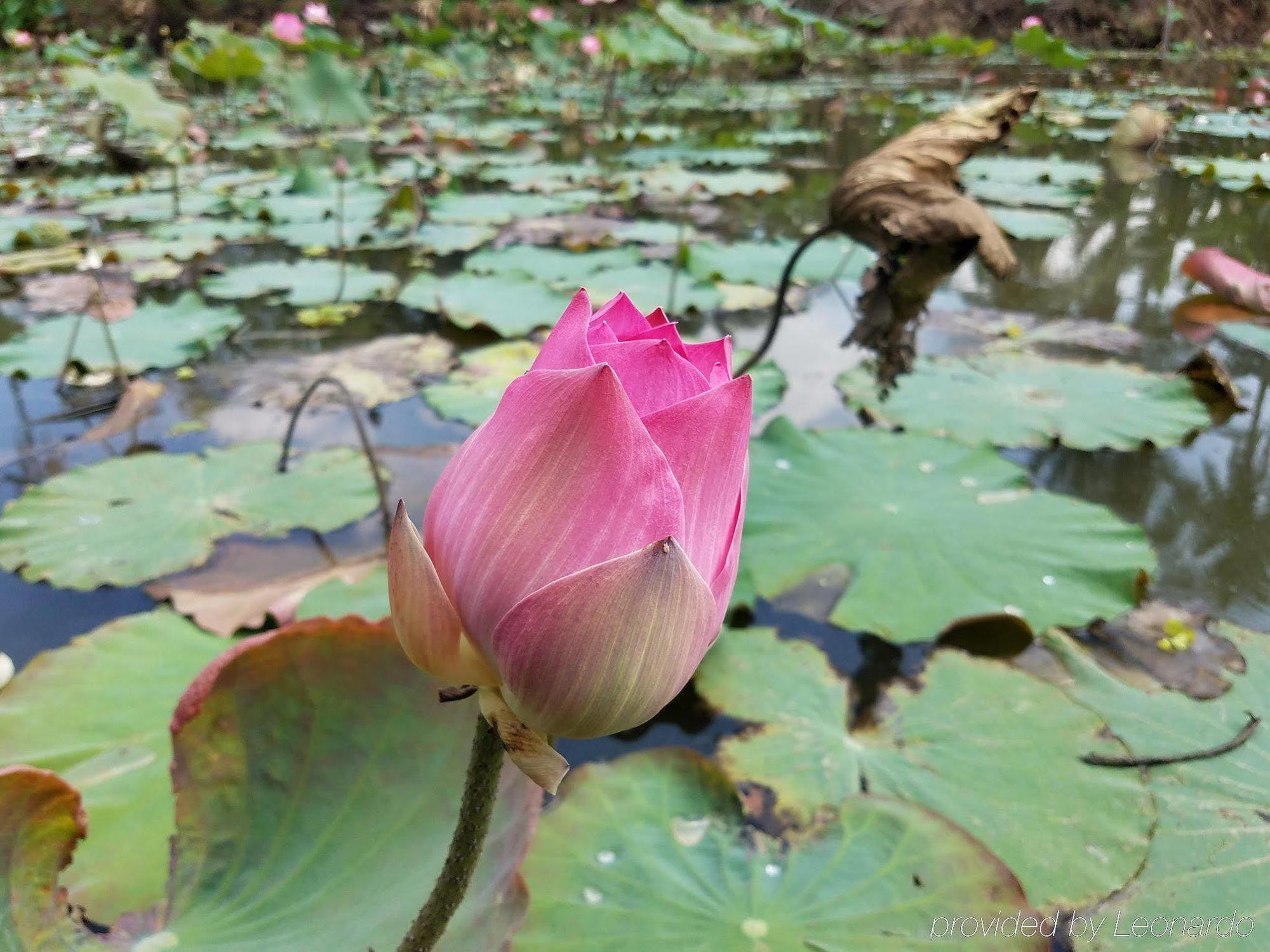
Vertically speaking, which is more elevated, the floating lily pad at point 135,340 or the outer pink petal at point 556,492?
the outer pink petal at point 556,492

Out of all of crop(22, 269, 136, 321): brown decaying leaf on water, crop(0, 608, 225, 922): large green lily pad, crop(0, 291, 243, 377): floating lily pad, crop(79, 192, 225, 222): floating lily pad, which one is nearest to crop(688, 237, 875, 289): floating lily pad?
crop(0, 291, 243, 377): floating lily pad

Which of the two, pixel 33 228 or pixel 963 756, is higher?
pixel 33 228

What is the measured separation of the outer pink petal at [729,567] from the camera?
37 cm

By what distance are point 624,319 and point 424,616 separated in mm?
177

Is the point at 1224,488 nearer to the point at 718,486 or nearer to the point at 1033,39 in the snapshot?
the point at 718,486

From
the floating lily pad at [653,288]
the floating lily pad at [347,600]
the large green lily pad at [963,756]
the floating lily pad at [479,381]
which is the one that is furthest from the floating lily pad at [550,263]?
the large green lily pad at [963,756]

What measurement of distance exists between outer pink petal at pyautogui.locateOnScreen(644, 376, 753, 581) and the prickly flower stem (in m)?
0.13

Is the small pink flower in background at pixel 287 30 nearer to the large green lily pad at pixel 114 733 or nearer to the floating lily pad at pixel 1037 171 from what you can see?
the floating lily pad at pixel 1037 171

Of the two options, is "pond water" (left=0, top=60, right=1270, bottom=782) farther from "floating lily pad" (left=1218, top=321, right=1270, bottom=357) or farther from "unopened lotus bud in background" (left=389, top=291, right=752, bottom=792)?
"unopened lotus bud in background" (left=389, top=291, right=752, bottom=792)

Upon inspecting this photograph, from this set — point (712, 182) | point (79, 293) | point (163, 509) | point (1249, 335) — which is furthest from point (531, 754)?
point (712, 182)

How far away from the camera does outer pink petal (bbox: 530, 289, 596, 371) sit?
1.14ft

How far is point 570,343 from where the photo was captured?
358mm

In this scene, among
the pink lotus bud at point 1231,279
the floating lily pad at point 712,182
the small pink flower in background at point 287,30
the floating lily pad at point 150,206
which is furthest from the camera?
the small pink flower in background at point 287,30

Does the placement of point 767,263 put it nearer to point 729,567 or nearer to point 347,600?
point 347,600
